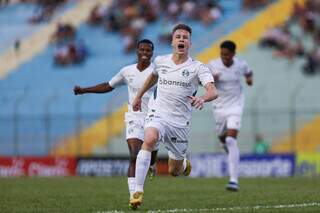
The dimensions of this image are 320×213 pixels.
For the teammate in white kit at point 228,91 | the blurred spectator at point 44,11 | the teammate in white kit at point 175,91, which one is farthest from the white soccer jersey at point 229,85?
the blurred spectator at point 44,11

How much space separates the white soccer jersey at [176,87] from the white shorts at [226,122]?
5687 mm

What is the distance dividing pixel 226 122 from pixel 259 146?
11.0 meters

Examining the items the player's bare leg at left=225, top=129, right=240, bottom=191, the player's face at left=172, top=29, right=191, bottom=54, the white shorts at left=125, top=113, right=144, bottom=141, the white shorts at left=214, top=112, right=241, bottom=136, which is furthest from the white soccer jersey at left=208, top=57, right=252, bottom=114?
the player's face at left=172, top=29, right=191, bottom=54

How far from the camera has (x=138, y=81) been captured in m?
15.1

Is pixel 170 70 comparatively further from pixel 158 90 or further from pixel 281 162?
pixel 281 162

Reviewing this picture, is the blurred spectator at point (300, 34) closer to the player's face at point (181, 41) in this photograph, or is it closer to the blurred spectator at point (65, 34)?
the blurred spectator at point (65, 34)

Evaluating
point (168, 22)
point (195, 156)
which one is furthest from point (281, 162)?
point (168, 22)

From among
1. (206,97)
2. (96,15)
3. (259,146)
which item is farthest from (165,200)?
(96,15)

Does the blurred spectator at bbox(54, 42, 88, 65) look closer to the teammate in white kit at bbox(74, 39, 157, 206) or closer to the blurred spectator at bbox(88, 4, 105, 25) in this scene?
the blurred spectator at bbox(88, 4, 105, 25)

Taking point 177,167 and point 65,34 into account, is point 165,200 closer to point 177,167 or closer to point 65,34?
point 177,167

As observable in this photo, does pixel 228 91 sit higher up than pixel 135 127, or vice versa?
pixel 228 91

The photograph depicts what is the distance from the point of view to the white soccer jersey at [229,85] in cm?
1823

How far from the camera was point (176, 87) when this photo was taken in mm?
12352

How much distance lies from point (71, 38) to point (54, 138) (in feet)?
27.6
